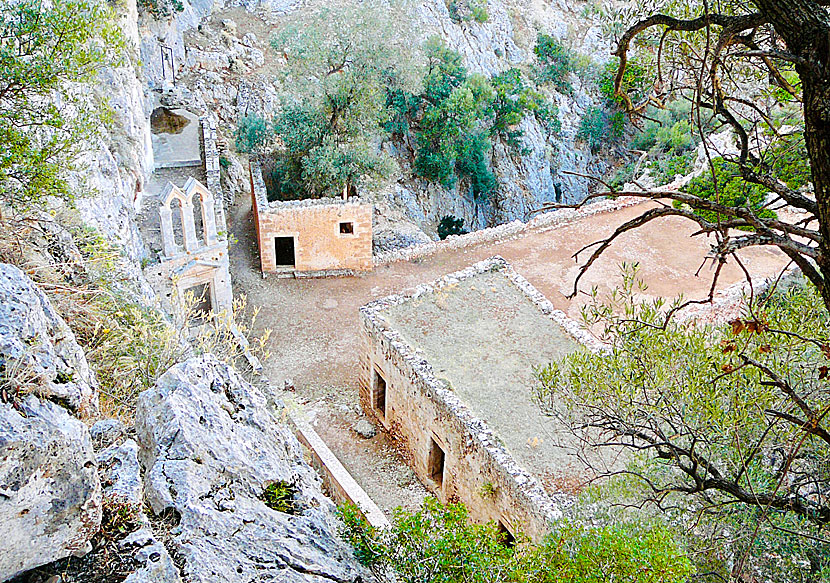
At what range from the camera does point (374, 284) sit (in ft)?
64.5

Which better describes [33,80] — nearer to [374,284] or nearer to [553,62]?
[374,284]

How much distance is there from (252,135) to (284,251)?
453 cm

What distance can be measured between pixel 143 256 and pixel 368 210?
6.74 m

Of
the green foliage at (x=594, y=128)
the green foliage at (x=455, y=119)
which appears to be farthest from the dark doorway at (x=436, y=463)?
the green foliage at (x=594, y=128)

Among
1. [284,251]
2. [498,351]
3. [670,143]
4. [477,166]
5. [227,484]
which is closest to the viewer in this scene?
[227,484]

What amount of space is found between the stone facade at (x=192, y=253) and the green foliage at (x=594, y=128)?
27.0 meters

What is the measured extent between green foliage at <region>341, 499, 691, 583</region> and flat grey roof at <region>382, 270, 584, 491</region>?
4.14 meters

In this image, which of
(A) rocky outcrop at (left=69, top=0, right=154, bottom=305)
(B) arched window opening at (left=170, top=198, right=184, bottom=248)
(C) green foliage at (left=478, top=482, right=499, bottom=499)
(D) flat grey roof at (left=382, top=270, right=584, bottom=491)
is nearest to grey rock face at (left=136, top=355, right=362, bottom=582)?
(A) rocky outcrop at (left=69, top=0, right=154, bottom=305)

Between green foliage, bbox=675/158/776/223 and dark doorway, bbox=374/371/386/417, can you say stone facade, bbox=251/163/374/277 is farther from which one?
green foliage, bbox=675/158/776/223

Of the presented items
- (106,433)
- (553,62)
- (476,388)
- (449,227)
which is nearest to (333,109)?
(449,227)

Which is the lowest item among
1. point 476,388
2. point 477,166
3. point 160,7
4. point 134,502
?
point 476,388

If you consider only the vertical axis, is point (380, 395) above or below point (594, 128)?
below

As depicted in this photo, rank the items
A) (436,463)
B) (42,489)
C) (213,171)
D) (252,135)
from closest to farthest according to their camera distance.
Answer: (42,489) < (436,463) < (213,171) < (252,135)

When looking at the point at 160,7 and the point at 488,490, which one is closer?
the point at 488,490
